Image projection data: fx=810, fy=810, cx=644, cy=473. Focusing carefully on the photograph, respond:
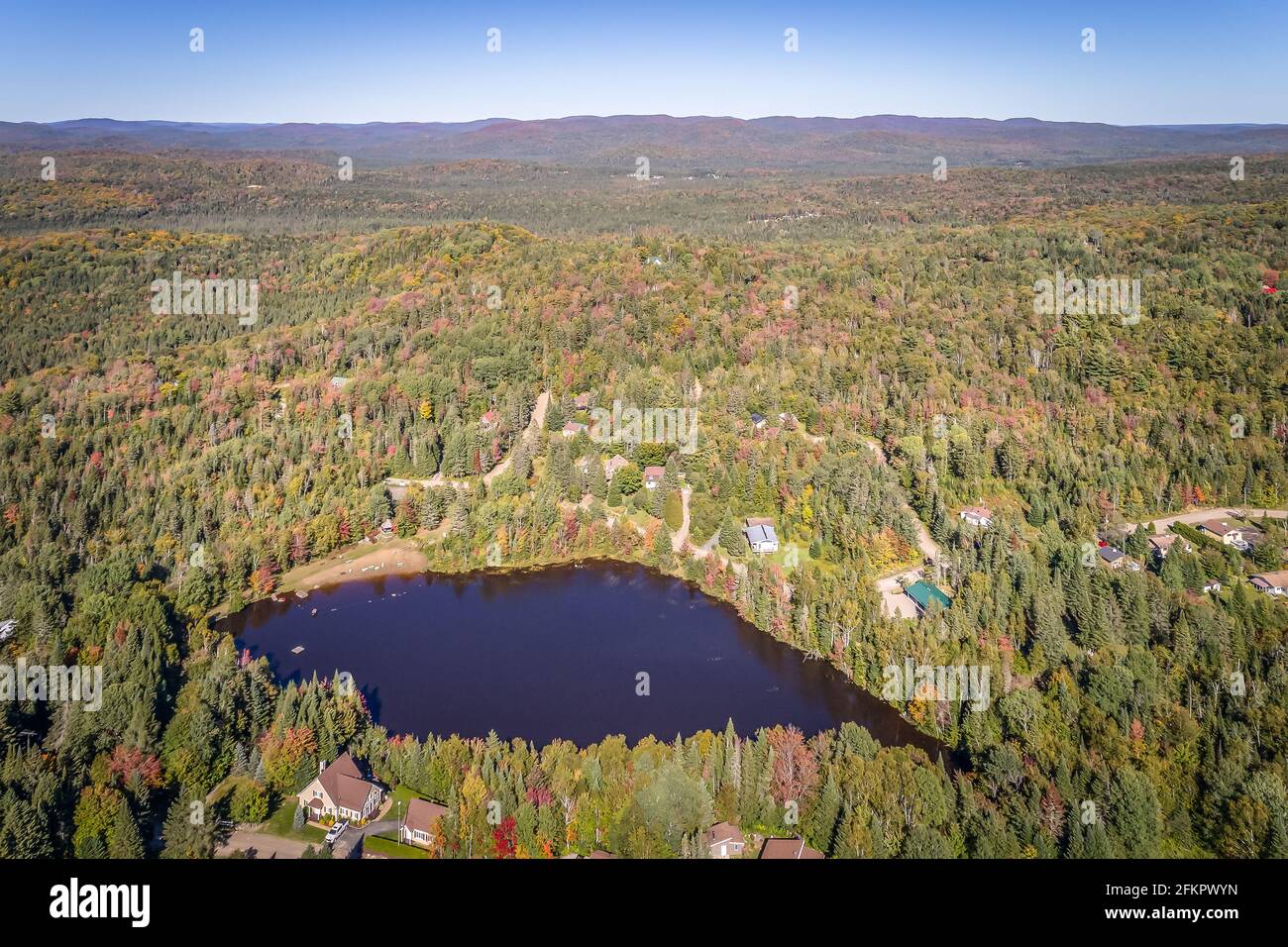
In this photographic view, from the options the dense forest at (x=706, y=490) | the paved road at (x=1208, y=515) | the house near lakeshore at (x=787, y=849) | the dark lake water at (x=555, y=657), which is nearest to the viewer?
the house near lakeshore at (x=787, y=849)

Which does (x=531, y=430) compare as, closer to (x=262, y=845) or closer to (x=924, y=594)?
(x=924, y=594)

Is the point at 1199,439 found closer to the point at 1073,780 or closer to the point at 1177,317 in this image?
the point at 1177,317

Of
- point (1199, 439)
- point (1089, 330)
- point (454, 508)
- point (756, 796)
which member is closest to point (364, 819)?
point (756, 796)

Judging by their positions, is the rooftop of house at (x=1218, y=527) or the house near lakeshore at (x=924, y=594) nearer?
the house near lakeshore at (x=924, y=594)

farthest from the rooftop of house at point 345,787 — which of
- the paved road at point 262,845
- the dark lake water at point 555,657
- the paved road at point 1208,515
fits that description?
the paved road at point 1208,515

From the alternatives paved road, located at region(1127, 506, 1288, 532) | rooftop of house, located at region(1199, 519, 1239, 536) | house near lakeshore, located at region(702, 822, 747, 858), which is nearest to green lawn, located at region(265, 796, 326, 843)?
house near lakeshore, located at region(702, 822, 747, 858)

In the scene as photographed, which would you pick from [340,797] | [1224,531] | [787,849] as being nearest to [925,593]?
[787,849]

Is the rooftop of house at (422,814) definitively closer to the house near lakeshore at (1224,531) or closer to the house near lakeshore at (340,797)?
the house near lakeshore at (340,797)
